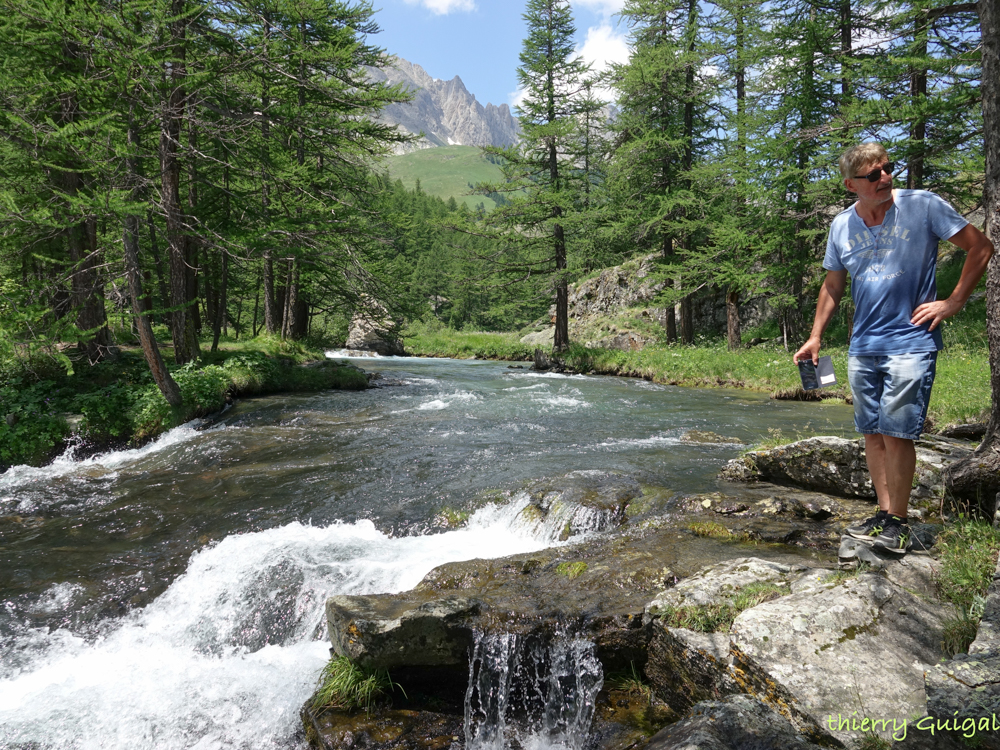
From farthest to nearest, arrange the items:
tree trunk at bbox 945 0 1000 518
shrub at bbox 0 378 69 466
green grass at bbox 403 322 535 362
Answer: green grass at bbox 403 322 535 362 < shrub at bbox 0 378 69 466 < tree trunk at bbox 945 0 1000 518

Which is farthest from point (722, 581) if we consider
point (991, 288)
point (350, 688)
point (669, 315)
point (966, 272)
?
point (669, 315)

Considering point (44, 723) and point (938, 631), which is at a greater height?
point (938, 631)

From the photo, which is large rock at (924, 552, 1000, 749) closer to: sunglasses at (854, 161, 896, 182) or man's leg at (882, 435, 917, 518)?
man's leg at (882, 435, 917, 518)

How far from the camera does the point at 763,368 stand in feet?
55.4

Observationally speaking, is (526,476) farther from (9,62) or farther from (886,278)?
(9,62)

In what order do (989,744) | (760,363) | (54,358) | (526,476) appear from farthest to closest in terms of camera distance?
(760,363), (54,358), (526,476), (989,744)

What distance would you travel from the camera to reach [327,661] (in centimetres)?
438

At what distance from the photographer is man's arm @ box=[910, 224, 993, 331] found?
3.24 metres

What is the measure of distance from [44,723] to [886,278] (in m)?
6.56

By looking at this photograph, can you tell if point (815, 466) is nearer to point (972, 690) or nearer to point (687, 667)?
point (687, 667)

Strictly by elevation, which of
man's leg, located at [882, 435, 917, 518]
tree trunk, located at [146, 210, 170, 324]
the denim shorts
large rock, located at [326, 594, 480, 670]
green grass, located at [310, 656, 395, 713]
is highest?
tree trunk, located at [146, 210, 170, 324]

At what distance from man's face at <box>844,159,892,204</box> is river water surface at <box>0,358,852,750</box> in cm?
391

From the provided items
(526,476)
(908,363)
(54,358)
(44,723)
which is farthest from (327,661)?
(54,358)

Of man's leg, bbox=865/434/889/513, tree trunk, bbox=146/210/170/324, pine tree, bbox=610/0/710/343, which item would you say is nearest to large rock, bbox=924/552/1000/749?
man's leg, bbox=865/434/889/513
